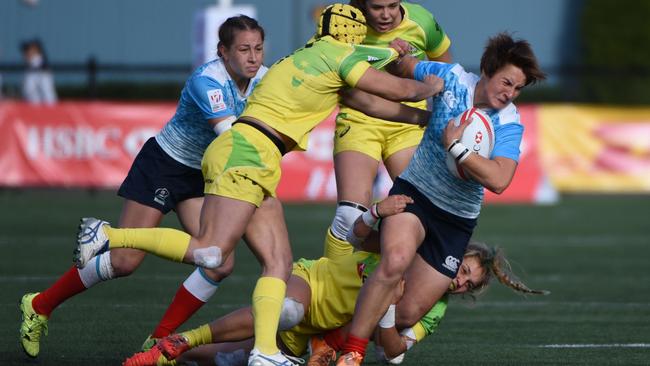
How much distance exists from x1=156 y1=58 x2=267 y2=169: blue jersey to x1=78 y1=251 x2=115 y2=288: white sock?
2.37 ft

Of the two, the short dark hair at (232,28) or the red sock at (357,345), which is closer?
the red sock at (357,345)

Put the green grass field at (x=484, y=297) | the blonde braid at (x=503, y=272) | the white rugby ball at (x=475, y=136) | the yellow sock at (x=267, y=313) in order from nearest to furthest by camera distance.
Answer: the yellow sock at (x=267, y=313) < the white rugby ball at (x=475, y=136) < the blonde braid at (x=503, y=272) < the green grass field at (x=484, y=297)

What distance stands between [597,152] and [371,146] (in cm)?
1059

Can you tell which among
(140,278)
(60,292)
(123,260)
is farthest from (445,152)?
(140,278)

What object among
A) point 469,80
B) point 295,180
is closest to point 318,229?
point 295,180

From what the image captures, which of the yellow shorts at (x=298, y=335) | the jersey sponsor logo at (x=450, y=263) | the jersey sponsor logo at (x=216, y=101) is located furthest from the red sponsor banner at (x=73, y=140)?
the jersey sponsor logo at (x=450, y=263)

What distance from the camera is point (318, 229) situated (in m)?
13.4

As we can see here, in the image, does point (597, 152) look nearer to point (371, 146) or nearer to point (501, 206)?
point (501, 206)

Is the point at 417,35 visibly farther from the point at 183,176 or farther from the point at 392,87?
the point at 183,176

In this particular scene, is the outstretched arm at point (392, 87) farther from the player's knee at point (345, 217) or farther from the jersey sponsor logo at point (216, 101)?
the player's knee at point (345, 217)

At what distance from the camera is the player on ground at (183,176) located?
6.65 meters

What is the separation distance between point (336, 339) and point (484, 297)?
325 centimetres

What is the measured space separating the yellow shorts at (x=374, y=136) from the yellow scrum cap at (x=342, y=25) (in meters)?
1.37

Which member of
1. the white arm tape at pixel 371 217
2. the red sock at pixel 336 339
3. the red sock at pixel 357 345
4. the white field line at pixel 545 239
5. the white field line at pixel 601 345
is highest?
the white arm tape at pixel 371 217
